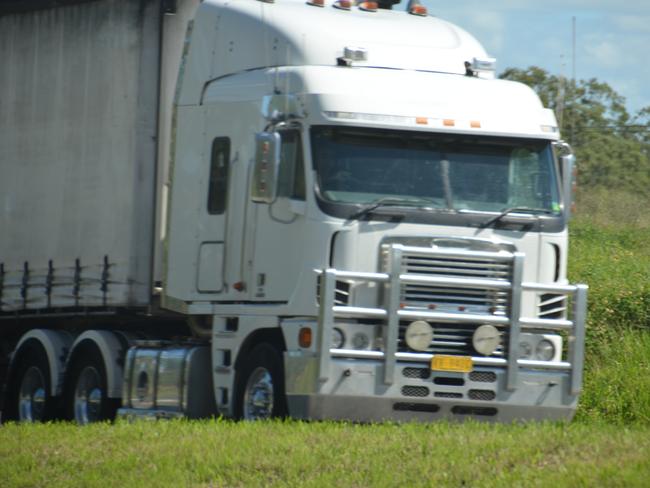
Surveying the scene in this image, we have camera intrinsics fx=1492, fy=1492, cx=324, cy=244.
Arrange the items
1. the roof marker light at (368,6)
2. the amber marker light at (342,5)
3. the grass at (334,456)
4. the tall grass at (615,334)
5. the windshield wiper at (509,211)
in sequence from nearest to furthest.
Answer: the grass at (334,456) → the windshield wiper at (509,211) → the amber marker light at (342,5) → the roof marker light at (368,6) → the tall grass at (615,334)

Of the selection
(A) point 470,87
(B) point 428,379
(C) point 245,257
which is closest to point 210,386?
(C) point 245,257

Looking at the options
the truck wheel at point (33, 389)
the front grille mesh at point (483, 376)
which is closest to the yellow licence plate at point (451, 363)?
the front grille mesh at point (483, 376)

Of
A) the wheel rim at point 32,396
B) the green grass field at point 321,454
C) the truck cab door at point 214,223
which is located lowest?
the wheel rim at point 32,396

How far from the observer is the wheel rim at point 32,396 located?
1633 centimetres

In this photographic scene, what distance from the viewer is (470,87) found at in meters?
12.7

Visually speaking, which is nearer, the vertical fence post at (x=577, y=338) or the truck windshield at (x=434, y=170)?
the truck windshield at (x=434, y=170)

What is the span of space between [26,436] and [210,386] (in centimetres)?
208

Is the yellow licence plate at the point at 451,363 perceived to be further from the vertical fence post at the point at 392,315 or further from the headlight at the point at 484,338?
the vertical fence post at the point at 392,315

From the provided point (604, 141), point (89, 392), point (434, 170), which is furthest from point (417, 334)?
point (604, 141)

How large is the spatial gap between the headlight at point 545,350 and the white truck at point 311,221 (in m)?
0.02

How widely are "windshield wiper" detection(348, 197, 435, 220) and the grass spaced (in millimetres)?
1672

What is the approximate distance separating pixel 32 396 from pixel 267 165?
5.82m

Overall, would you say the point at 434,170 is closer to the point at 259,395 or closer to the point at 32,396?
the point at 259,395

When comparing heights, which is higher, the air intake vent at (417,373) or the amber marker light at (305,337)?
the amber marker light at (305,337)
